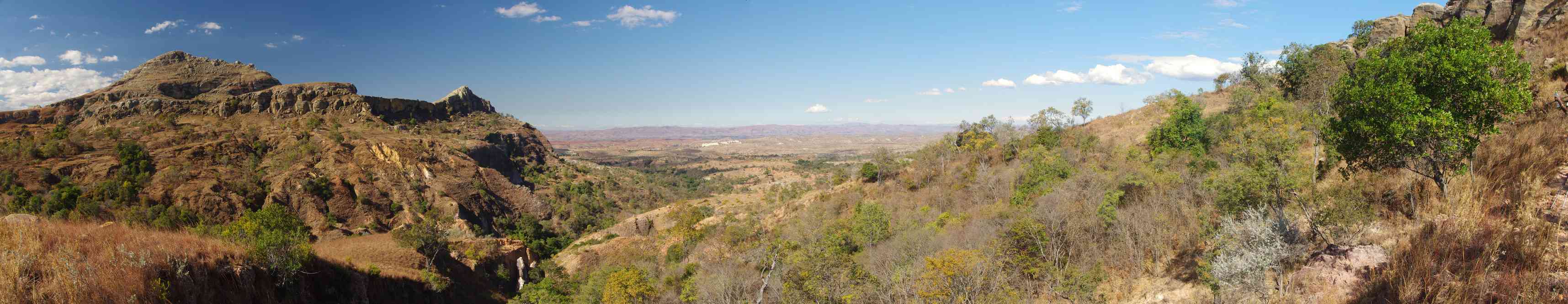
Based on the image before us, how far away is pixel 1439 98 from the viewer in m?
8.33

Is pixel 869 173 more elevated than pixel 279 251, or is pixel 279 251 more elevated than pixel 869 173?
pixel 279 251

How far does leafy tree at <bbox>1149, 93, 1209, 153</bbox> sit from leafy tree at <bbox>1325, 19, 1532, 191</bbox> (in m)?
25.4

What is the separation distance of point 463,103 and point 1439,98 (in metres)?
100

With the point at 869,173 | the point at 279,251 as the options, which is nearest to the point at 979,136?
the point at 869,173

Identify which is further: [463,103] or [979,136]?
[463,103]

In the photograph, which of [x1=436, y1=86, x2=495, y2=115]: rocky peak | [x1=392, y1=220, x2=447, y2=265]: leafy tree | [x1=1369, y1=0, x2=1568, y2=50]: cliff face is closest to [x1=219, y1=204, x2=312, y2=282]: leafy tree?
[x1=392, y1=220, x2=447, y2=265]: leafy tree

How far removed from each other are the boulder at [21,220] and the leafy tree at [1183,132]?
41.7 metres

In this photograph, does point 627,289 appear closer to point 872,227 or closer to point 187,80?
point 872,227

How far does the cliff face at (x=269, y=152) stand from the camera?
3472 centimetres

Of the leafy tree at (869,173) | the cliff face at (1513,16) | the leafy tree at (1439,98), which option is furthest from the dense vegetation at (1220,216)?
the leafy tree at (869,173)

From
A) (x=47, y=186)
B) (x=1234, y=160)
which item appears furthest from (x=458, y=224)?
(x=1234, y=160)

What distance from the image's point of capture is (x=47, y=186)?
31.7 metres

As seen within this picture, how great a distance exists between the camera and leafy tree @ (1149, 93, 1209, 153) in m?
32.2

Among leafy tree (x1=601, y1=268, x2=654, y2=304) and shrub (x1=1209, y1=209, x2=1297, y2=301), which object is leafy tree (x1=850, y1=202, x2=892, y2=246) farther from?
shrub (x1=1209, y1=209, x2=1297, y2=301)
